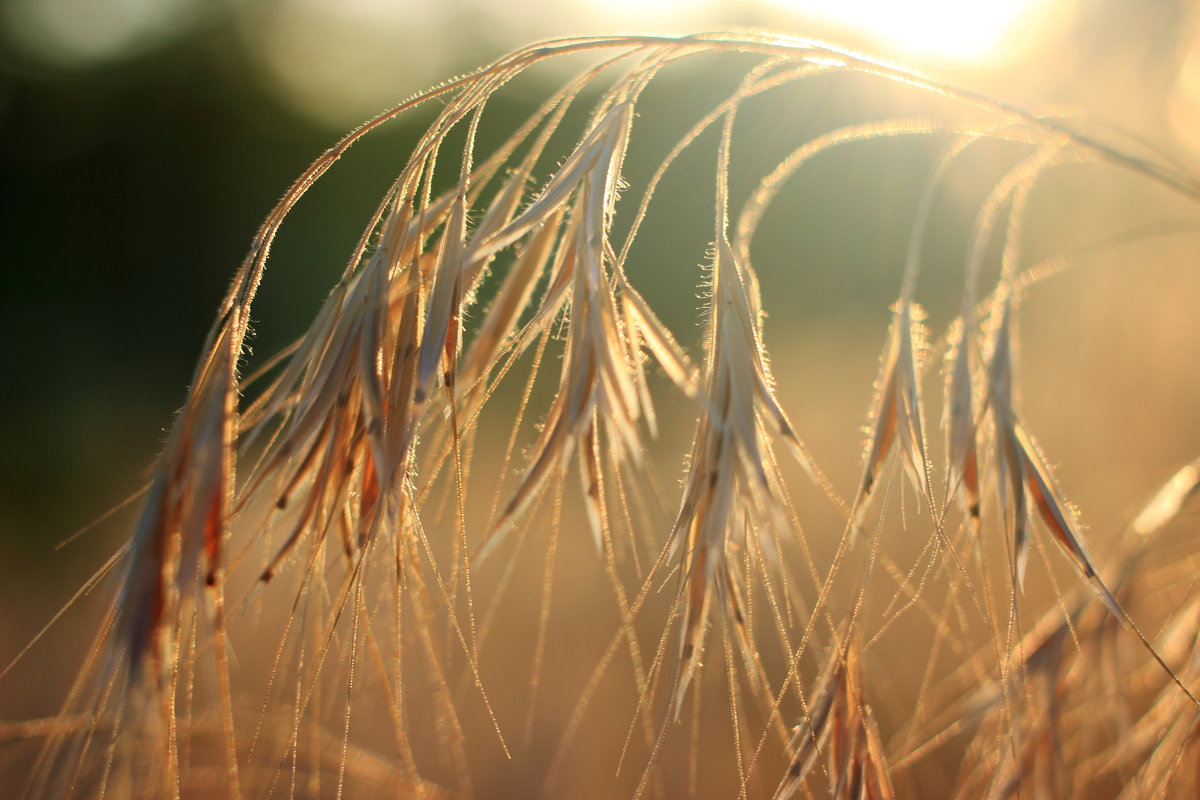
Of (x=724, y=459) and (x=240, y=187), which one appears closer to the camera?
→ (x=724, y=459)

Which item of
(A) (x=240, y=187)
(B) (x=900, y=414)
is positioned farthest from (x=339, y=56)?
(B) (x=900, y=414)

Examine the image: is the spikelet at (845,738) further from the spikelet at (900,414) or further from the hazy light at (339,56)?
the hazy light at (339,56)

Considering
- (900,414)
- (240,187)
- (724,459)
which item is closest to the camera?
(724,459)

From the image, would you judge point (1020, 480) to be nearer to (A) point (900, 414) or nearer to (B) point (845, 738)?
(A) point (900, 414)

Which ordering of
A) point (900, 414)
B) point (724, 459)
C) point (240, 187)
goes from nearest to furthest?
point (724, 459), point (900, 414), point (240, 187)

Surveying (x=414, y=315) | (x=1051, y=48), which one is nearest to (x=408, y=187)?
(x=414, y=315)

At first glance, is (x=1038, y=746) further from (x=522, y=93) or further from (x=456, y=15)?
(x=456, y=15)

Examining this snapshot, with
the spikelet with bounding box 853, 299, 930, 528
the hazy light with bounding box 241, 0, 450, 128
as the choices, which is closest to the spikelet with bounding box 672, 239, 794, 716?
the spikelet with bounding box 853, 299, 930, 528

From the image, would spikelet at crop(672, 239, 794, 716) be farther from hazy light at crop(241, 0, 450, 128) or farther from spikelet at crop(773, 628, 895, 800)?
hazy light at crop(241, 0, 450, 128)

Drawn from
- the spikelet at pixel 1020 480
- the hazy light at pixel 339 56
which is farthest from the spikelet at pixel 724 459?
the hazy light at pixel 339 56

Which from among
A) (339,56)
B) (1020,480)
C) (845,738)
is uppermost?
Result: (339,56)

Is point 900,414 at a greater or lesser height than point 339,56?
lesser
